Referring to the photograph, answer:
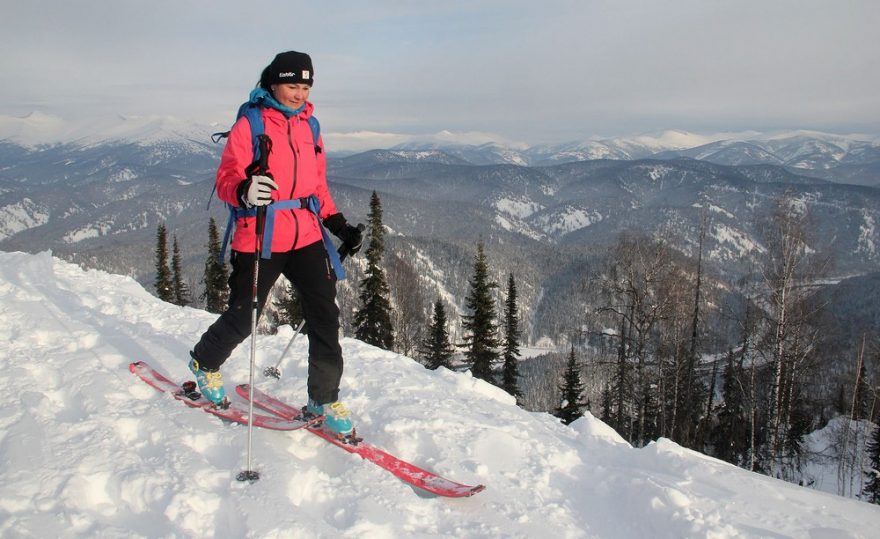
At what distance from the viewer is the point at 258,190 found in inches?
135

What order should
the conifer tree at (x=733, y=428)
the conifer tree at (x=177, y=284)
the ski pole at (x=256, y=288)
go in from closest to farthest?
the ski pole at (x=256, y=288) → the conifer tree at (x=733, y=428) → the conifer tree at (x=177, y=284)

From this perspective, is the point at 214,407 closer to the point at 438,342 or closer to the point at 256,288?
the point at 256,288

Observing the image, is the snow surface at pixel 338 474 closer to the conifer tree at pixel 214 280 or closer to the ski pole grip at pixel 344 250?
the ski pole grip at pixel 344 250

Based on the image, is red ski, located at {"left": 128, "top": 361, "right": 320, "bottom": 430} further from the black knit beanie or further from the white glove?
the black knit beanie

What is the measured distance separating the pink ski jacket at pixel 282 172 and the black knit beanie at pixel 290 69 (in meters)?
0.25

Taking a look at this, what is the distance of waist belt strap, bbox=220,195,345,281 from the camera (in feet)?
12.3

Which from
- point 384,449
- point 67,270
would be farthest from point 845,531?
point 67,270

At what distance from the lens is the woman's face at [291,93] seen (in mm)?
3705

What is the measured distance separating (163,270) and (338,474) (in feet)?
115

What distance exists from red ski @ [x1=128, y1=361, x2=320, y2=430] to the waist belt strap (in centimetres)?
129

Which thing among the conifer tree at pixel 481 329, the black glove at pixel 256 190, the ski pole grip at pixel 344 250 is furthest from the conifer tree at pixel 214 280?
the black glove at pixel 256 190

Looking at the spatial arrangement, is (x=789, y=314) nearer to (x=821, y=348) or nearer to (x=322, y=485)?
(x=821, y=348)

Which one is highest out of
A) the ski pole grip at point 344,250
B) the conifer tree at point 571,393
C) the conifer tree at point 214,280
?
the ski pole grip at point 344,250

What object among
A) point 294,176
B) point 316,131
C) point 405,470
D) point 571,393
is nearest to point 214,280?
point 571,393
